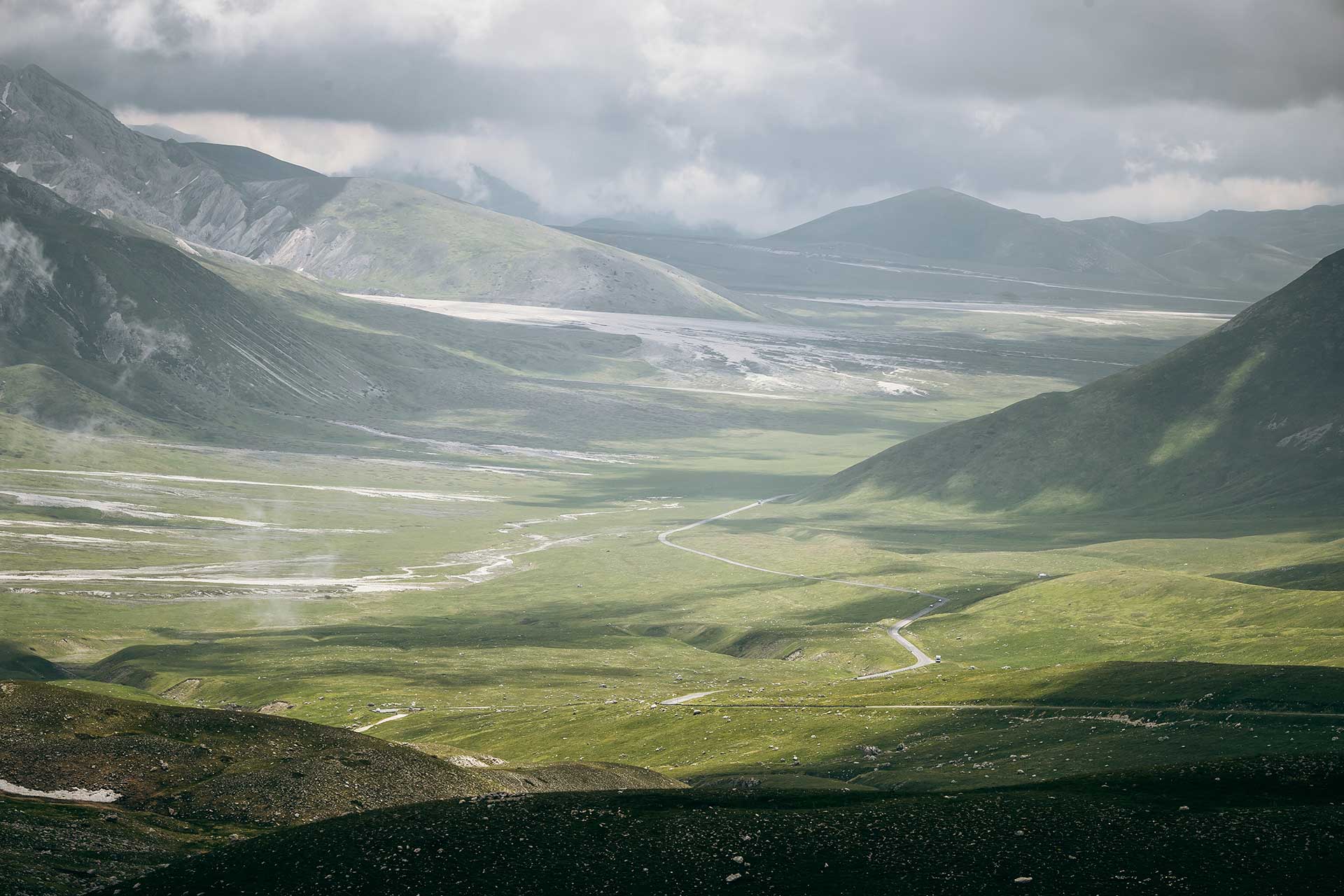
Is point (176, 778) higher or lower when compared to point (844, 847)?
lower

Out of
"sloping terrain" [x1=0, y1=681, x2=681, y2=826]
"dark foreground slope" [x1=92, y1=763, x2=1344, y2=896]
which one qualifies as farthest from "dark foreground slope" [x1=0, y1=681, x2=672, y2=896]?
"dark foreground slope" [x1=92, y1=763, x2=1344, y2=896]

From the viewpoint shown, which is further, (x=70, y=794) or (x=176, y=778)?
(x=176, y=778)

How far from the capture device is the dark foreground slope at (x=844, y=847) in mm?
37781

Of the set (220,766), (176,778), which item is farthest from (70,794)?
(220,766)

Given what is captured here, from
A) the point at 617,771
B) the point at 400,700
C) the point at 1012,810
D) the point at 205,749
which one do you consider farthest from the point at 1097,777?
the point at 400,700

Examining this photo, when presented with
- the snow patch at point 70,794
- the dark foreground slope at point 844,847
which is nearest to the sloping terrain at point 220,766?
the snow patch at point 70,794

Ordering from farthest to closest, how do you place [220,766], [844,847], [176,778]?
[220,766] → [176,778] → [844,847]

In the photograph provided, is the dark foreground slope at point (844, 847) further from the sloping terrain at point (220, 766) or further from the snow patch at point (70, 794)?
the snow patch at point (70, 794)

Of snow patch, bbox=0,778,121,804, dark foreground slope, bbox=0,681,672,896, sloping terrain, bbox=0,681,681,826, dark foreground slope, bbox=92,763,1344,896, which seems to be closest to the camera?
dark foreground slope, bbox=92,763,1344,896

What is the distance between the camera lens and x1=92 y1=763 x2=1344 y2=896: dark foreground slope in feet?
124

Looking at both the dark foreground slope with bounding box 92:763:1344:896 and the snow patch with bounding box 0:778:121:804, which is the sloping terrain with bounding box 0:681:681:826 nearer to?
the snow patch with bounding box 0:778:121:804

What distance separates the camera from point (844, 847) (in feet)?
137

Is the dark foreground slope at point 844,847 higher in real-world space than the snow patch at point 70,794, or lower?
higher

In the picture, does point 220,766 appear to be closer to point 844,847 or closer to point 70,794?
point 70,794
